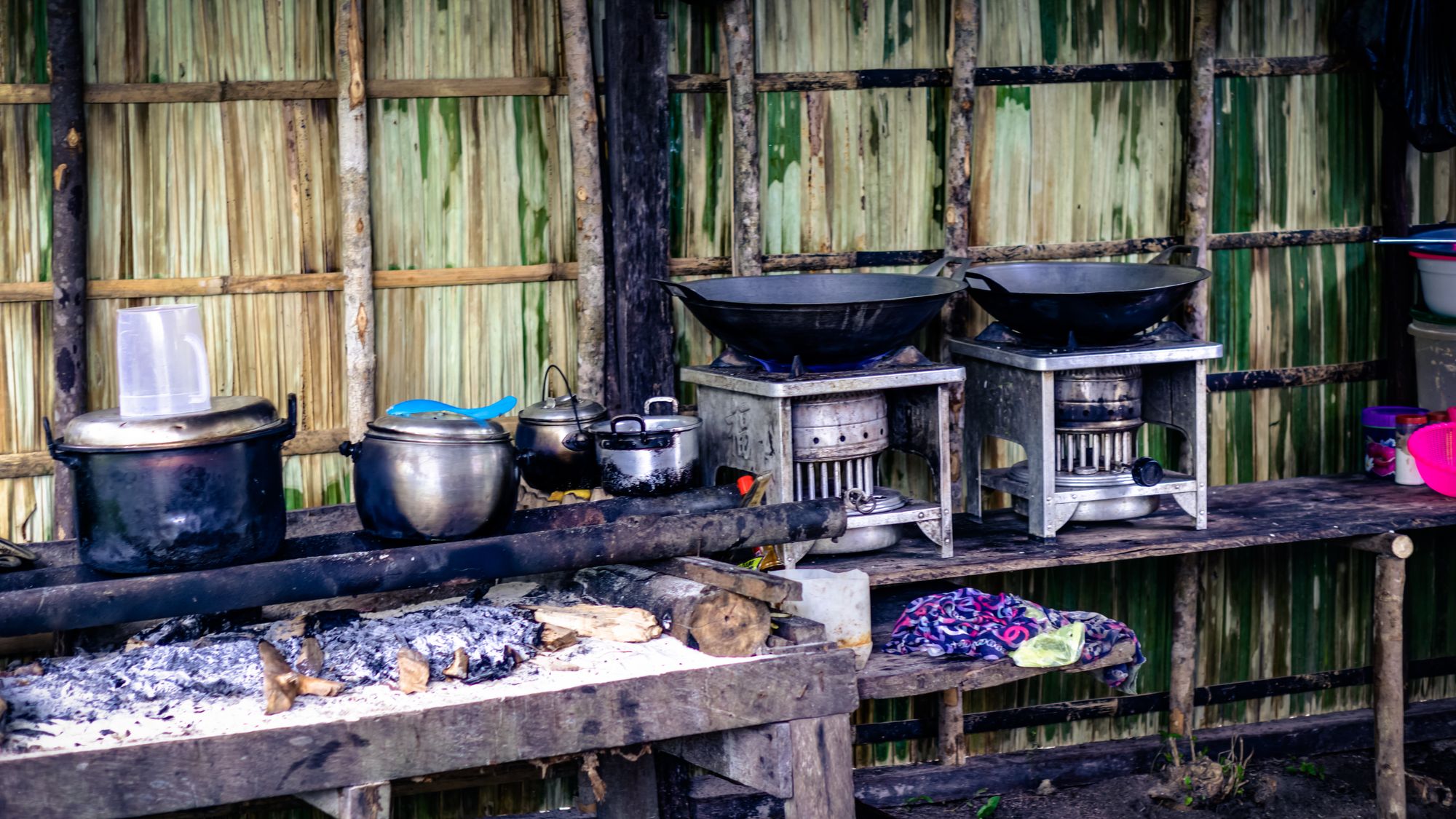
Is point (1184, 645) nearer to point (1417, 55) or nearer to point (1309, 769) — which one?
point (1309, 769)

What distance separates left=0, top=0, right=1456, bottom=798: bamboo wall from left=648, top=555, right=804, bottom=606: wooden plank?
1512mm

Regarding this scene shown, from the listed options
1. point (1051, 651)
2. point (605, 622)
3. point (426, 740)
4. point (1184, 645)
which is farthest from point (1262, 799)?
point (426, 740)

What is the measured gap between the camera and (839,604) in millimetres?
3631

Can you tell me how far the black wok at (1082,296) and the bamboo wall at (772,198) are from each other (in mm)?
313

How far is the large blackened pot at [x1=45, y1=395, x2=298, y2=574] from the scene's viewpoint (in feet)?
9.38

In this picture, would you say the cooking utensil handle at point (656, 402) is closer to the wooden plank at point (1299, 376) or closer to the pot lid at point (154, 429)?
the pot lid at point (154, 429)

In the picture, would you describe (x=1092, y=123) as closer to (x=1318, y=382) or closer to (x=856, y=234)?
(x=856, y=234)

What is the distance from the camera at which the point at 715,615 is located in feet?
9.97

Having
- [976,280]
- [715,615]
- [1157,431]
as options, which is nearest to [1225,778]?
[1157,431]

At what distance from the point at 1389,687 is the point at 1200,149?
1.98m

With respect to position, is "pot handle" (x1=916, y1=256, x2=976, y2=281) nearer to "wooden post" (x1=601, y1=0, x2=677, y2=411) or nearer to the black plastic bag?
"wooden post" (x1=601, y1=0, x2=677, y2=411)

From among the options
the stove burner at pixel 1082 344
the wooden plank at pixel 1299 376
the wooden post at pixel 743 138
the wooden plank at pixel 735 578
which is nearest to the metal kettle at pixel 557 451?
the wooden plank at pixel 735 578

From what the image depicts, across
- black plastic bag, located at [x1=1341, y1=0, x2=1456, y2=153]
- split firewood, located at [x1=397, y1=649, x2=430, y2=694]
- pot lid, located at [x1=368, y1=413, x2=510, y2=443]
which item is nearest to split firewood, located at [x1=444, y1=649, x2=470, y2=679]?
split firewood, located at [x1=397, y1=649, x2=430, y2=694]

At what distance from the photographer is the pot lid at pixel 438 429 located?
3184 millimetres
